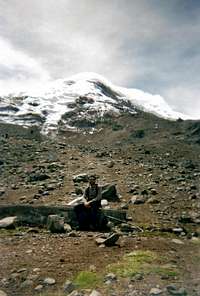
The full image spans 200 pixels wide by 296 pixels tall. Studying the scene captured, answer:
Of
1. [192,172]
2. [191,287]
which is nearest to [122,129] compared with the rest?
[192,172]

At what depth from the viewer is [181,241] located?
1670 centimetres

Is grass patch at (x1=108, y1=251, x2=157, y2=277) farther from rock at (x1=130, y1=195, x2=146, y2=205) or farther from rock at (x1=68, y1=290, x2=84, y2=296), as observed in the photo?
rock at (x1=130, y1=195, x2=146, y2=205)

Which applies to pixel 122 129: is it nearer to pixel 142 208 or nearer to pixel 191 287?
pixel 142 208

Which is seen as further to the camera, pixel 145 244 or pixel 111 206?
pixel 111 206

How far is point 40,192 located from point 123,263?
19200 mm

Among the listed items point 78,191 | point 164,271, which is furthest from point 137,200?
point 164,271

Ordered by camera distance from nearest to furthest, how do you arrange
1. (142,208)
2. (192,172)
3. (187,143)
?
1. (142,208)
2. (192,172)
3. (187,143)

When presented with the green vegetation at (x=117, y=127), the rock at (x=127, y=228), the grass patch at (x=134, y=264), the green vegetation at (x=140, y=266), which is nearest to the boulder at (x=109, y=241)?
the grass patch at (x=134, y=264)

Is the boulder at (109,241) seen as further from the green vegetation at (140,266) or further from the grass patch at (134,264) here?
the green vegetation at (140,266)

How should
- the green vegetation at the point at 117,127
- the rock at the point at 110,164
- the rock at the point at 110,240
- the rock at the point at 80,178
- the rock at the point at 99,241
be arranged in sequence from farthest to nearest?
the green vegetation at the point at 117,127
the rock at the point at 110,164
the rock at the point at 80,178
the rock at the point at 99,241
the rock at the point at 110,240

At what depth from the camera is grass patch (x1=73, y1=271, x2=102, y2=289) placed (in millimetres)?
11975

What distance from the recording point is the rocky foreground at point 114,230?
12180mm

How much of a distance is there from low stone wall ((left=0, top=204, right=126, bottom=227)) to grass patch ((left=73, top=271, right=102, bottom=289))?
661cm

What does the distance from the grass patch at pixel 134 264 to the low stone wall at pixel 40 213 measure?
541cm
